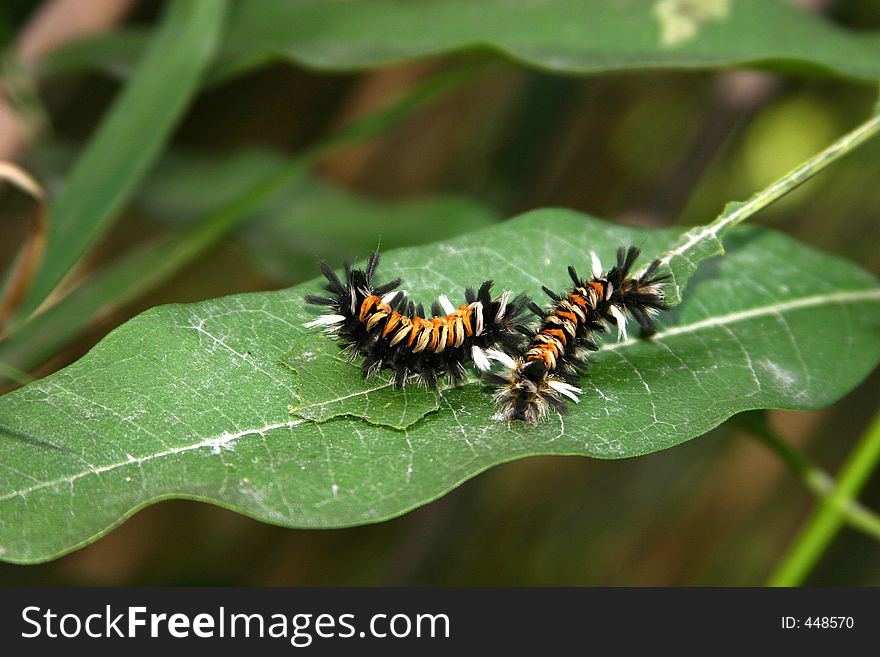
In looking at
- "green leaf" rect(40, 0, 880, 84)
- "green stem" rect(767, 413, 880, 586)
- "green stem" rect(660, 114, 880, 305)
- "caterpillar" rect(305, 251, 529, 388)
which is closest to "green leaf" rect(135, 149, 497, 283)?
→ "green leaf" rect(40, 0, 880, 84)

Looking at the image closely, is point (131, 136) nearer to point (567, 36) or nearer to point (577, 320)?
point (567, 36)

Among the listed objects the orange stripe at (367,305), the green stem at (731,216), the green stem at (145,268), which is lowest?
the orange stripe at (367,305)

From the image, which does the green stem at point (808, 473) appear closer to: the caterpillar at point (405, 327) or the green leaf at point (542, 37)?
the caterpillar at point (405, 327)

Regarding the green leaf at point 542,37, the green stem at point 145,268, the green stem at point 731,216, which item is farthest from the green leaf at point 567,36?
the green stem at point 731,216

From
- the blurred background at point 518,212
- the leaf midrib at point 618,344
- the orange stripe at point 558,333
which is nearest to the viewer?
the leaf midrib at point 618,344

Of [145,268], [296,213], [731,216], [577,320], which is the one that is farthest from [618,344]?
[296,213]

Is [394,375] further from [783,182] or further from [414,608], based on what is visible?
[783,182]

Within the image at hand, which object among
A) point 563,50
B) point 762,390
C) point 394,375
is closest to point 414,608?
point 394,375
